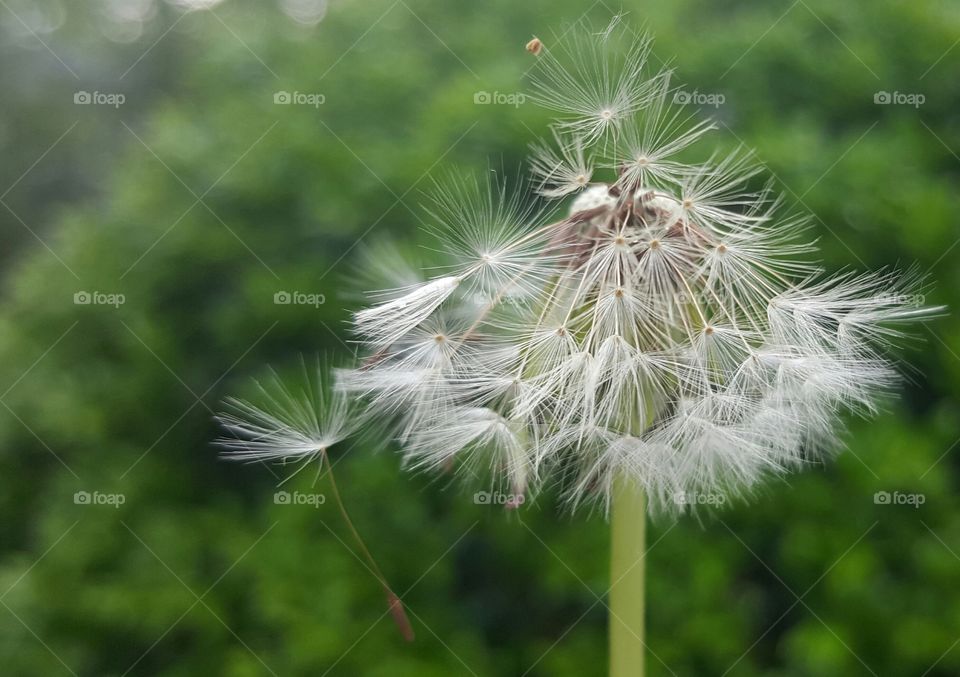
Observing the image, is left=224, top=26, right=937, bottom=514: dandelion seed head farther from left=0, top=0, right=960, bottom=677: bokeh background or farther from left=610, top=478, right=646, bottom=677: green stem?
left=0, top=0, right=960, bottom=677: bokeh background

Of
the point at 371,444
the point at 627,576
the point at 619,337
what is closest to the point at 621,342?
the point at 619,337

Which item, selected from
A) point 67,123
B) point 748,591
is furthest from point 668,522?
point 67,123

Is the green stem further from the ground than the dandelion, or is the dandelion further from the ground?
the dandelion

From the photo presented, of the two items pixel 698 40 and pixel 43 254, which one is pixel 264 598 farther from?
pixel 698 40

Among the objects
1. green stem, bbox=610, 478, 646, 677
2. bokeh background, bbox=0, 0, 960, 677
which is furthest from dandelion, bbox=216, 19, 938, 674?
bokeh background, bbox=0, 0, 960, 677

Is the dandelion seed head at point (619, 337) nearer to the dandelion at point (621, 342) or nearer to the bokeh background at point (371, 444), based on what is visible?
the dandelion at point (621, 342)

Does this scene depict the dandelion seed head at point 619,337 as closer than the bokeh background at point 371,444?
Yes

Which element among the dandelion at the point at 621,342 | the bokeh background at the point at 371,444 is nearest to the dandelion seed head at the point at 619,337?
the dandelion at the point at 621,342

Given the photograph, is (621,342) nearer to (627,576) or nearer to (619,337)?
(619,337)
